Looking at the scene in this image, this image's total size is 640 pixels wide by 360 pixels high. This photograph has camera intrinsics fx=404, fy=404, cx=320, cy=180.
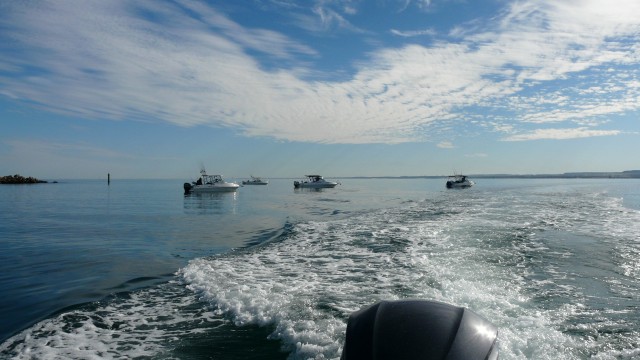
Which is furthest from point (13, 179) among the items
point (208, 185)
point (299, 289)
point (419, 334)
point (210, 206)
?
point (419, 334)

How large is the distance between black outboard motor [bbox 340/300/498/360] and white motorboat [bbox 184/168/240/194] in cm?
6902

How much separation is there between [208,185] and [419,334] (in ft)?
232


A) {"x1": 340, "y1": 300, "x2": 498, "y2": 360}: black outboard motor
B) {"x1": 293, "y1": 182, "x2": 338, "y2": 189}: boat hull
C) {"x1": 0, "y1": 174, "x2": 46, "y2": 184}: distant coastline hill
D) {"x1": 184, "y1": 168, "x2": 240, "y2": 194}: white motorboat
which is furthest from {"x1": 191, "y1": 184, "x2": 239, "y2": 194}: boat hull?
{"x1": 0, "y1": 174, "x2": 46, "y2": 184}: distant coastline hill

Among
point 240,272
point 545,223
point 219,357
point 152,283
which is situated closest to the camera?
point 219,357

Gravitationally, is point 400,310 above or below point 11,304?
above

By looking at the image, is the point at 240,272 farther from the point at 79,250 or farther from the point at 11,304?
the point at 79,250

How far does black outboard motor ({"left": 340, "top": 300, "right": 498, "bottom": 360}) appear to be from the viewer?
3.45 m

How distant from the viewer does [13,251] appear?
52.3 feet

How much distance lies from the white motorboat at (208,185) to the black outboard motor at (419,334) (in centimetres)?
6902

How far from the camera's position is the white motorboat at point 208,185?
6992 centimetres

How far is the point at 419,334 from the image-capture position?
11.6ft

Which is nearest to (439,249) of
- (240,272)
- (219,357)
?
(240,272)

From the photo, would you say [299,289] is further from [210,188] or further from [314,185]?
[314,185]

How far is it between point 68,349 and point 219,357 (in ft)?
8.20
